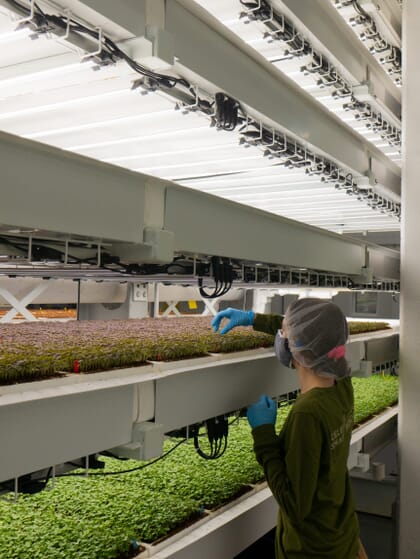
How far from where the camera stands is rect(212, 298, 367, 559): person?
1.54m

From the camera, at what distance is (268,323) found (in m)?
2.07

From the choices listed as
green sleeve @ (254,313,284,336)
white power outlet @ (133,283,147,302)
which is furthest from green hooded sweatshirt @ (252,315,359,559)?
white power outlet @ (133,283,147,302)

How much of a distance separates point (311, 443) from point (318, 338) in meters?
0.31

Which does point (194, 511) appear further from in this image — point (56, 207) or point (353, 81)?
point (353, 81)

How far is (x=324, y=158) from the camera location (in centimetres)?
219

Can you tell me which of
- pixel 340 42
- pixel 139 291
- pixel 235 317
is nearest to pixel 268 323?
pixel 235 317

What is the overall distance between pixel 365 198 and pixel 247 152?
3.58ft

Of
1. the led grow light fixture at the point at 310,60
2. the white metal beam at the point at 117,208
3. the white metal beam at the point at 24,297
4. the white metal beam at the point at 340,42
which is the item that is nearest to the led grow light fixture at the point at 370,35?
the white metal beam at the point at 340,42

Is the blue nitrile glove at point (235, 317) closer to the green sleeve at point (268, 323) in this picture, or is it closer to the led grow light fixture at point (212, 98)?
the green sleeve at point (268, 323)

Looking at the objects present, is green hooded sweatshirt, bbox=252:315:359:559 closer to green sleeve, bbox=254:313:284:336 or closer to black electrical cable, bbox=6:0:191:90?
green sleeve, bbox=254:313:284:336

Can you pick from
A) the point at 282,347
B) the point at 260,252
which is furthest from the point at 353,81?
the point at 282,347

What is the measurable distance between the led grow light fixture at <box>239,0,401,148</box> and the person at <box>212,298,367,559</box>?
2.65 ft

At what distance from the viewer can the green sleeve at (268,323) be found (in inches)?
81.3

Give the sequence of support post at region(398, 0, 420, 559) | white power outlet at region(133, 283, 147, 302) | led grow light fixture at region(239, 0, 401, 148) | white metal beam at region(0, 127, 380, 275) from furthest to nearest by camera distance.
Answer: white power outlet at region(133, 283, 147, 302)
support post at region(398, 0, 420, 559)
led grow light fixture at region(239, 0, 401, 148)
white metal beam at region(0, 127, 380, 275)
